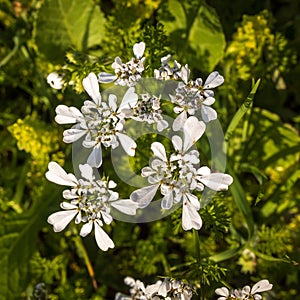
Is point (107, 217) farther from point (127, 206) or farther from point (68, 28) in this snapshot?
point (68, 28)

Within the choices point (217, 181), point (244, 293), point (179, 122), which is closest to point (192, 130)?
point (179, 122)

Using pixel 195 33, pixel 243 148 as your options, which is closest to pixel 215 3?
pixel 195 33

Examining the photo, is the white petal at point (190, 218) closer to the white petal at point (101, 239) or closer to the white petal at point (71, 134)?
the white petal at point (101, 239)

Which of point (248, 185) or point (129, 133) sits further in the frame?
point (248, 185)

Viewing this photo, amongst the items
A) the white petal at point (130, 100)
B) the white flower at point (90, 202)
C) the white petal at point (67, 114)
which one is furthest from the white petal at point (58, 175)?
the white petal at point (130, 100)

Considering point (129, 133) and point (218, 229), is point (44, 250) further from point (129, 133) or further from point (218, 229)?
point (218, 229)

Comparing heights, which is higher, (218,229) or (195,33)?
(195,33)
